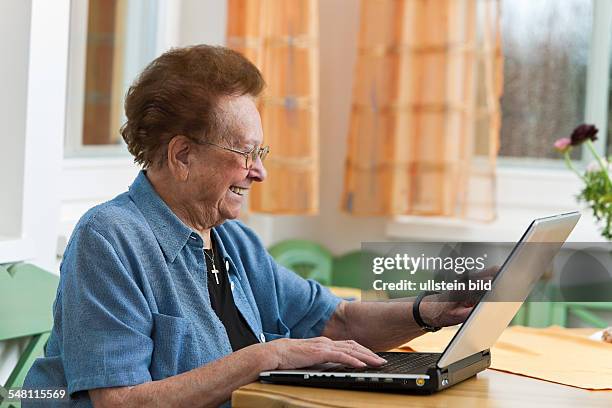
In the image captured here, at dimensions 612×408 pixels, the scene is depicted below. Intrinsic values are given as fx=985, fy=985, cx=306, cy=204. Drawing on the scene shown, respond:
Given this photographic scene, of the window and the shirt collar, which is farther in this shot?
the window

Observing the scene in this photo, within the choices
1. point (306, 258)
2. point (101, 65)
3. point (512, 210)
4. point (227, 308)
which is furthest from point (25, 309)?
point (512, 210)

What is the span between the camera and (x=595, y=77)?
11.9 feet

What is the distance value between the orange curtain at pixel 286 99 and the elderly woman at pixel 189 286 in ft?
4.01

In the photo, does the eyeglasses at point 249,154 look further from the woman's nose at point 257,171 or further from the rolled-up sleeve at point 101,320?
the rolled-up sleeve at point 101,320

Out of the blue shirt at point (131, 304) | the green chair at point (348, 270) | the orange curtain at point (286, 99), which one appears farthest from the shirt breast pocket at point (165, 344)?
the green chair at point (348, 270)

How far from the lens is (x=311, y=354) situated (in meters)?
1.55

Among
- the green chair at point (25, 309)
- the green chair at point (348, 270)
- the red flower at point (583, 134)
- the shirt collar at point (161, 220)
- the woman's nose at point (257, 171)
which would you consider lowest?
the green chair at point (348, 270)

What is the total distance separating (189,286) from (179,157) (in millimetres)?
240

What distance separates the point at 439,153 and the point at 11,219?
1.64 m

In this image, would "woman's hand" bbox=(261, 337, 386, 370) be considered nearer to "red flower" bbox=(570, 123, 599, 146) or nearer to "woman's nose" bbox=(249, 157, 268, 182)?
"woman's nose" bbox=(249, 157, 268, 182)

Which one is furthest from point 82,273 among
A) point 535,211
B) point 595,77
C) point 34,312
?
point 595,77

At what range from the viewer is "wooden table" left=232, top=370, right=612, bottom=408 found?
1.41 m

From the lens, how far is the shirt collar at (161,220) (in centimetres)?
170

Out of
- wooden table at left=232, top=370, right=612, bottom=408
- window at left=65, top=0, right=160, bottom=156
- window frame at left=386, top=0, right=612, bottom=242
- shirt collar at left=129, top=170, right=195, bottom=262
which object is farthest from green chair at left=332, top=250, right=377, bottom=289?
wooden table at left=232, top=370, right=612, bottom=408
